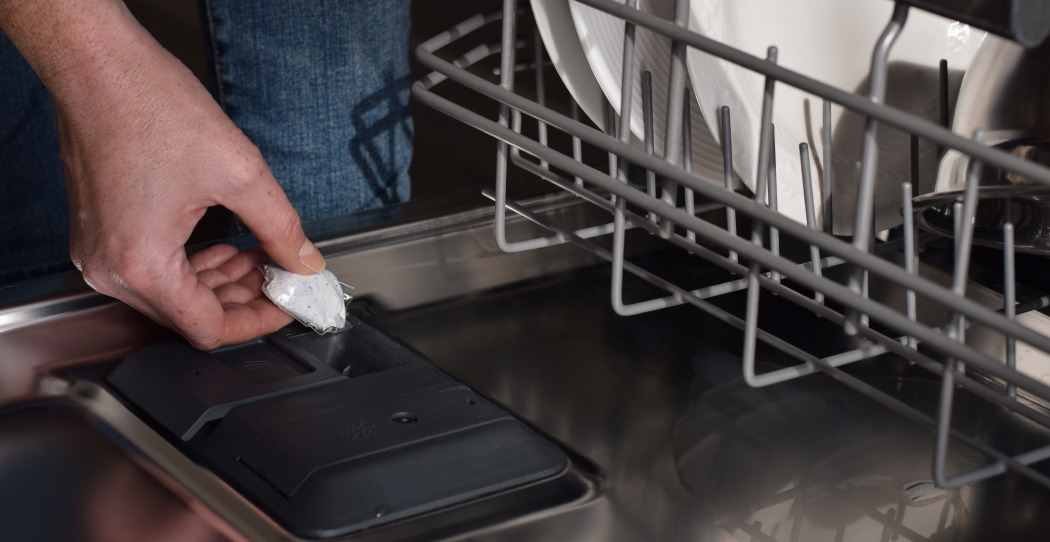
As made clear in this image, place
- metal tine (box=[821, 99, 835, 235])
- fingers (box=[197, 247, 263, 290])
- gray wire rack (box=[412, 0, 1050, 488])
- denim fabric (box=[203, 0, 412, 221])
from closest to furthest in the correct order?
gray wire rack (box=[412, 0, 1050, 488]), metal tine (box=[821, 99, 835, 235]), fingers (box=[197, 247, 263, 290]), denim fabric (box=[203, 0, 412, 221])

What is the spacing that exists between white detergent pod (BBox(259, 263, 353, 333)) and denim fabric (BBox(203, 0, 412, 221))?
12.6 inches

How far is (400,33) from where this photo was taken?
861 mm

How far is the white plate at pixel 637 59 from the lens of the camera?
441 mm

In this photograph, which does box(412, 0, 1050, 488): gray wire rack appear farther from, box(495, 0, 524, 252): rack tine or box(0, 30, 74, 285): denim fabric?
box(0, 30, 74, 285): denim fabric


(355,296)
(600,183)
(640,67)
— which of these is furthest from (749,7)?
(355,296)

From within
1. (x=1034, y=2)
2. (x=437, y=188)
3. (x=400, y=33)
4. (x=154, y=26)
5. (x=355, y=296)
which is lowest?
(x=437, y=188)

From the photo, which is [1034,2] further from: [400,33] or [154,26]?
[154,26]

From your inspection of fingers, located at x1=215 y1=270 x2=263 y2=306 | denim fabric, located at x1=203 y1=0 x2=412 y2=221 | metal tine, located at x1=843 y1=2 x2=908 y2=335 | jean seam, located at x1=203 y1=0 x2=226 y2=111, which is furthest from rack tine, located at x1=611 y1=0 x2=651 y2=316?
jean seam, located at x1=203 y1=0 x2=226 y2=111

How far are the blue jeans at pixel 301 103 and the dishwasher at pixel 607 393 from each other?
30 cm

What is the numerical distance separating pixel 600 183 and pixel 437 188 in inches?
69.4

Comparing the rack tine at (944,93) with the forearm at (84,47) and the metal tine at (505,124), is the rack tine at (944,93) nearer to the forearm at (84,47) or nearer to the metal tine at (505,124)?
the metal tine at (505,124)

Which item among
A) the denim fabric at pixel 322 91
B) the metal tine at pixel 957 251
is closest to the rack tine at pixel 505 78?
the metal tine at pixel 957 251

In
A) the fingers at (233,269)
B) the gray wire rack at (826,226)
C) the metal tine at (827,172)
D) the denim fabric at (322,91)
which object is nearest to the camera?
the gray wire rack at (826,226)

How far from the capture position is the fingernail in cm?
49
